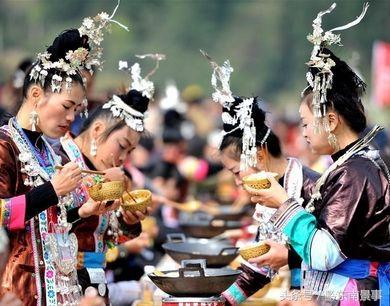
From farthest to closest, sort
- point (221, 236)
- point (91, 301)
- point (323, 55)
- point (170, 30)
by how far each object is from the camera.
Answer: point (170, 30), point (221, 236), point (323, 55), point (91, 301)

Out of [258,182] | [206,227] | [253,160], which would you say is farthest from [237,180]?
[206,227]

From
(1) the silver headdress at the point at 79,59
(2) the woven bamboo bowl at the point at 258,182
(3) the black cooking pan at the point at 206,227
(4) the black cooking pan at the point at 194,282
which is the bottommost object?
(4) the black cooking pan at the point at 194,282

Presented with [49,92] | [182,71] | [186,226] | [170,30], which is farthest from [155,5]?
[49,92]

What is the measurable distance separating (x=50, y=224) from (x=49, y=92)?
0.57 metres

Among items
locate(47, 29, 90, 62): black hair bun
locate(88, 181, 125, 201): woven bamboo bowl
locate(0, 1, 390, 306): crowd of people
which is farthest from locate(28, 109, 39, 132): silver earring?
locate(88, 181, 125, 201): woven bamboo bowl

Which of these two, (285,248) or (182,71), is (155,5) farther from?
(285,248)

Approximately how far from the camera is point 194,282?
5.04m

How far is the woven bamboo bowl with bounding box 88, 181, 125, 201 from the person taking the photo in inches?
208

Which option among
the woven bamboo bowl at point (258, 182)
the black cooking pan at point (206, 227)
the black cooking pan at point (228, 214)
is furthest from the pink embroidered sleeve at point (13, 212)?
the black cooking pan at point (228, 214)

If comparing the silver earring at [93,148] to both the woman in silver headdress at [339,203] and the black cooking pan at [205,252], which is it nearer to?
the black cooking pan at [205,252]

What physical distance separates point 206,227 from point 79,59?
2.86 meters

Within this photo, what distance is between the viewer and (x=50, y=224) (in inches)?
203

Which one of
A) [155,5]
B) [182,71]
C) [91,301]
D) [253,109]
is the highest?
[155,5]

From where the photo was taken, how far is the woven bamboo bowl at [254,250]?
514 cm
